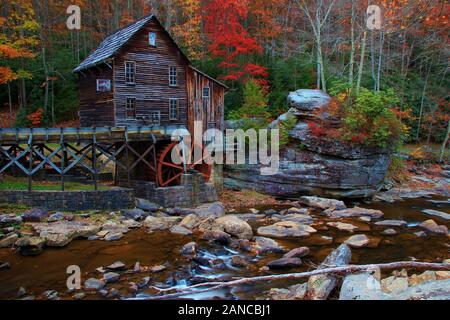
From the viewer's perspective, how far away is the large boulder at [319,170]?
18516 mm

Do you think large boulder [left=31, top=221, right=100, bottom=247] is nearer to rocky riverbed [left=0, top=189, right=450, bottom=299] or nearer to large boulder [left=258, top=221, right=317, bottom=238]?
rocky riverbed [left=0, top=189, right=450, bottom=299]

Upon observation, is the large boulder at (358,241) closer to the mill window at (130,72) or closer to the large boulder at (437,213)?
the large boulder at (437,213)

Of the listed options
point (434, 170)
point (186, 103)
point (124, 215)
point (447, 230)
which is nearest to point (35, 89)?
point (186, 103)

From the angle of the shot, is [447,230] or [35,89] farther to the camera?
[35,89]

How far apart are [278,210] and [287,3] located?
75.5 ft

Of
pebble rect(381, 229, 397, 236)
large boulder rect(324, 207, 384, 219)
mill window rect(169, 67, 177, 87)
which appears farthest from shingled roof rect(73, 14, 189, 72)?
pebble rect(381, 229, 397, 236)

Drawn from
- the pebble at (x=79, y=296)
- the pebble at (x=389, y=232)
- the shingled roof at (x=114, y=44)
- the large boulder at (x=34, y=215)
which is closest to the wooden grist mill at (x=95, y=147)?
the large boulder at (x=34, y=215)

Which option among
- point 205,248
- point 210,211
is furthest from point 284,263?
point 210,211

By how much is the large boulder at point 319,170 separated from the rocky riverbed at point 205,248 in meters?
2.23

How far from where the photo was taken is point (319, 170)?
18.9m

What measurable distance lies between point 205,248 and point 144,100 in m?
12.0

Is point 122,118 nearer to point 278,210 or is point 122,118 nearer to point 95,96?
point 95,96

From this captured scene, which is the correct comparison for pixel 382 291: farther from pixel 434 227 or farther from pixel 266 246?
pixel 434 227

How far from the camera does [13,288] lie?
8.45 meters
